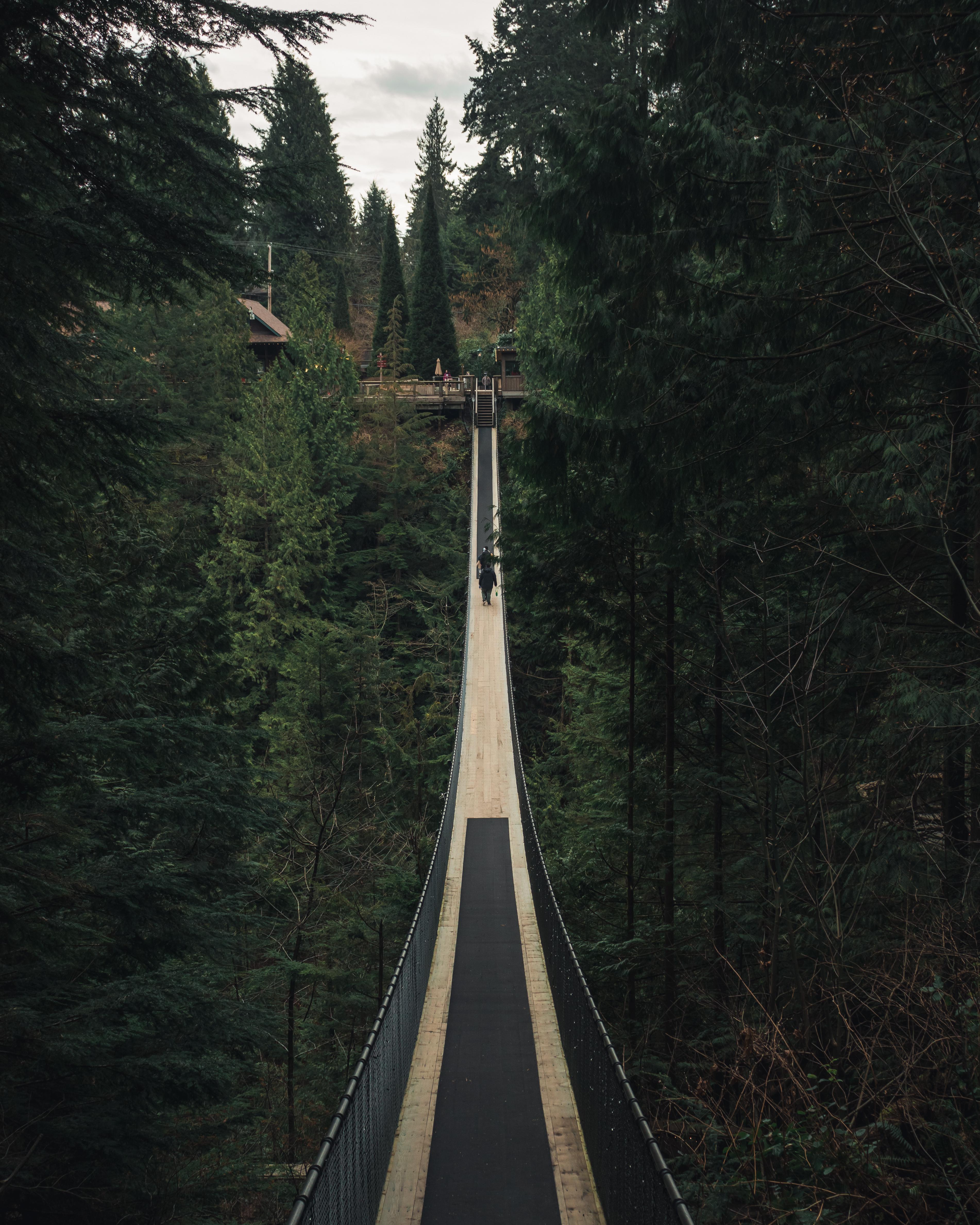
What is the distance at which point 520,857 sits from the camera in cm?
1170

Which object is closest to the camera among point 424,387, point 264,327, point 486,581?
point 486,581

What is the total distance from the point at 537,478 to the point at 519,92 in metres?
38.3

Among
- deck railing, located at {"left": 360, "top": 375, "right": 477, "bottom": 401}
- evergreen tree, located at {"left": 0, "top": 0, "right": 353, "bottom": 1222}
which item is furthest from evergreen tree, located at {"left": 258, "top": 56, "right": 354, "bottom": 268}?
evergreen tree, located at {"left": 0, "top": 0, "right": 353, "bottom": 1222}

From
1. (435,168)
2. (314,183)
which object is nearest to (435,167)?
(435,168)

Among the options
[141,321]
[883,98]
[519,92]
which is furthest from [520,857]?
[519,92]

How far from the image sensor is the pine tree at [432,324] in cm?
3931

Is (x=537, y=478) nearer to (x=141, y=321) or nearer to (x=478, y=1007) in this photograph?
(x=478, y=1007)

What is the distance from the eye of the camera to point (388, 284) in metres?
41.0

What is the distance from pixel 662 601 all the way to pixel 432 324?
32523mm

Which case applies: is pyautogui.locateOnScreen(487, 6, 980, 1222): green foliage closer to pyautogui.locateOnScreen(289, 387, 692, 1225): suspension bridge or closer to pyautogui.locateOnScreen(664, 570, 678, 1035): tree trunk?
pyautogui.locateOnScreen(664, 570, 678, 1035): tree trunk

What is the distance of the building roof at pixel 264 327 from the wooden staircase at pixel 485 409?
9.90m

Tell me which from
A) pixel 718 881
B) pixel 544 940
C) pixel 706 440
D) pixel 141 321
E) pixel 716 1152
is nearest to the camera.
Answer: pixel 716 1152

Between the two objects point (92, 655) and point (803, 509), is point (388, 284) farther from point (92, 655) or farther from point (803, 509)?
point (803, 509)

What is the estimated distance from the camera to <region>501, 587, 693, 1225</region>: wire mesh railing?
3.71m
